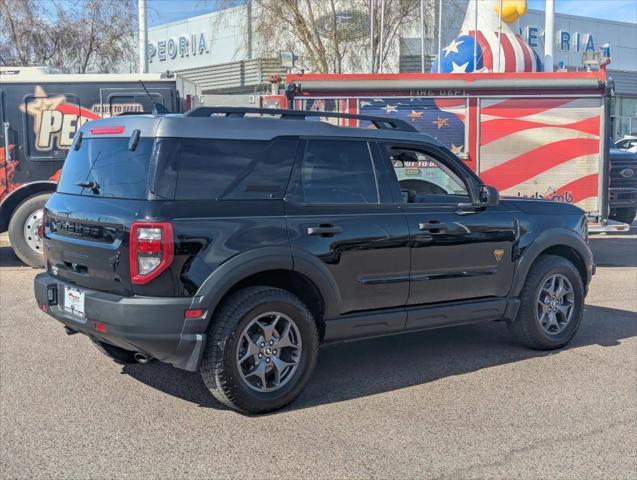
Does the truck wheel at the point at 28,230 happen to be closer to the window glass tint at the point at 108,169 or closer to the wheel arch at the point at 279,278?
the window glass tint at the point at 108,169

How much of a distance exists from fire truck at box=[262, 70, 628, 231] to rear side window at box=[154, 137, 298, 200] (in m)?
5.46

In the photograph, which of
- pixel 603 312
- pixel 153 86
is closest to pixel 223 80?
pixel 153 86

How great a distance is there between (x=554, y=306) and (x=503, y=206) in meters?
1.05

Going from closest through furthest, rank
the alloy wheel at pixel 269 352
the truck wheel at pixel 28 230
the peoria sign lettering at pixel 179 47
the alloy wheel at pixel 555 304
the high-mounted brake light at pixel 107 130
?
the alloy wheel at pixel 269 352, the high-mounted brake light at pixel 107 130, the alloy wheel at pixel 555 304, the truck wheel at pixel 28 230, the peoria sign lettering at pixel 179 47

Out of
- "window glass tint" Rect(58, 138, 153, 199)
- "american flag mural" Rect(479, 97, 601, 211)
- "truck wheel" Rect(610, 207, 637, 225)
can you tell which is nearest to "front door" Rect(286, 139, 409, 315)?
"window glass tint" Rect(58, 138, 153, 199)

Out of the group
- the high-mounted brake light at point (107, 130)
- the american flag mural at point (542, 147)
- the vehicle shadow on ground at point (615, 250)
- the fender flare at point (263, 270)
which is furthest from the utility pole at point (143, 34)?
the fender flare at point (263, 270)

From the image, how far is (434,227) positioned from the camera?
532 centimetres

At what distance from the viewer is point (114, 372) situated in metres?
5.43

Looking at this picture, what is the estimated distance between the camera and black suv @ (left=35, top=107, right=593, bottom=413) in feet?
13.9

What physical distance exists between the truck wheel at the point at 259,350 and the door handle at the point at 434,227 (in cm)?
116

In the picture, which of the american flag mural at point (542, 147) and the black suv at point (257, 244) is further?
the american flag mural at point (542, 147)

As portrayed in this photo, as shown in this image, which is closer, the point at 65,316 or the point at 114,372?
the point at 65,316

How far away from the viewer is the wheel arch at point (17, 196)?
9836 mm

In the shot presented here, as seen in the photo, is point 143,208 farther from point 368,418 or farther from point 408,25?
point 408,25
